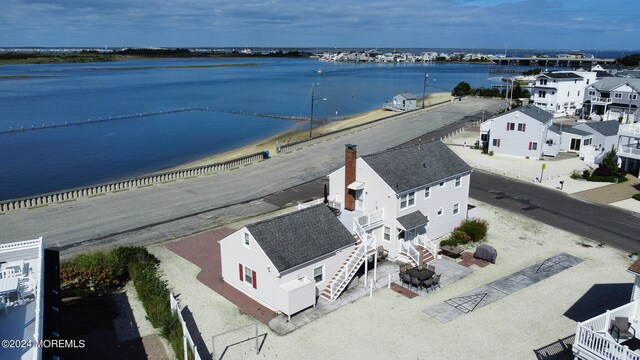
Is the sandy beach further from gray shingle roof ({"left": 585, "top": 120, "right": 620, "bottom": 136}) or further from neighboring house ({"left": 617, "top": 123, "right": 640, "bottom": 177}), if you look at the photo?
gray shingle roof ({"left": 585, "top": 120, "right": 620, "bottom": 136})

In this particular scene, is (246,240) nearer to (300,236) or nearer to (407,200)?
(300,236)

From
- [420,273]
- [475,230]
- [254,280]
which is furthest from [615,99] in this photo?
[254,280]

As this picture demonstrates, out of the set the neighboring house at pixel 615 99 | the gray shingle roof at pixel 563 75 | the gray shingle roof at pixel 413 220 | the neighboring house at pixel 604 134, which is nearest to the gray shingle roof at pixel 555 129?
the neighboring house at pixel 604 134

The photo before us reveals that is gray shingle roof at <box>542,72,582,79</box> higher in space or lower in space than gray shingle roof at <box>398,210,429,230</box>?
higher

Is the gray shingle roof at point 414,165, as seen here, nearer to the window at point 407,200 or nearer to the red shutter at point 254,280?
the window at point 407,200

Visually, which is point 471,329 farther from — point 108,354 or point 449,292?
point 108,354

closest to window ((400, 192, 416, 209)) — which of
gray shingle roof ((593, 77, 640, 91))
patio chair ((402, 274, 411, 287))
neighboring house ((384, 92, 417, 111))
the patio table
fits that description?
the patio table
